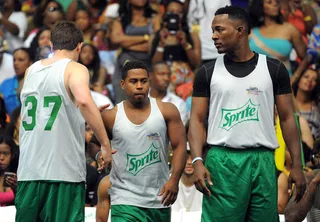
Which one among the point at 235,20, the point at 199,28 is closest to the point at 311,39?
the point at 199,28

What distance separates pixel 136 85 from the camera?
9.18 meters

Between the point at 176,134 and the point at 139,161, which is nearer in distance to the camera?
the point at 139,161

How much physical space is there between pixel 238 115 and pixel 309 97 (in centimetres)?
575

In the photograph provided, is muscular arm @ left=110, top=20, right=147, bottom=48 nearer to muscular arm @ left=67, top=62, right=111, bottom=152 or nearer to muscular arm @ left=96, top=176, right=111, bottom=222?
muscular arm @ left=96, top=176, right=111, bottom=222

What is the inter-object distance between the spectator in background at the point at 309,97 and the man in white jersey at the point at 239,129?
5.33 meters

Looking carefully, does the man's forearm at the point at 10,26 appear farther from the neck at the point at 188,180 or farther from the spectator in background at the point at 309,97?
the neck at the point at 188,180

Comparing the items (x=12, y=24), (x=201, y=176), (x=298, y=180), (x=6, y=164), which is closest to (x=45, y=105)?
(x=201, y=176)

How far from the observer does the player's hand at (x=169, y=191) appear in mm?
8906

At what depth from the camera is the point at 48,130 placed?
8.22 metres

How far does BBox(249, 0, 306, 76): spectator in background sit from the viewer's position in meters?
14.4

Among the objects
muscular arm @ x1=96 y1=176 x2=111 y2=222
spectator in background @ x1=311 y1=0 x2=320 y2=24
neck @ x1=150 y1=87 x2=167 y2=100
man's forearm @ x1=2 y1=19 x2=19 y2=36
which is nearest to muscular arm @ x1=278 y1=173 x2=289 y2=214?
muscular arm @ x1=96 y1=176 x2=111 y2=222

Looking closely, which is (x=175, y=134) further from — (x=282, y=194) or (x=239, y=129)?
(x=282, y=194)

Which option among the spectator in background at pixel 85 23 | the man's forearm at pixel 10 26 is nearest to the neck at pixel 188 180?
the spectator in background at pixel 85 23

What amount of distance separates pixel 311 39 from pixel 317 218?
532 centimetres
